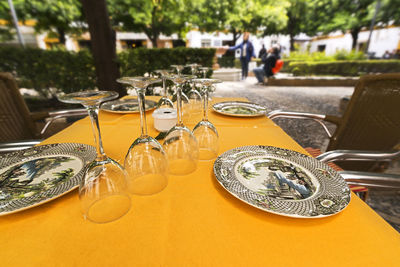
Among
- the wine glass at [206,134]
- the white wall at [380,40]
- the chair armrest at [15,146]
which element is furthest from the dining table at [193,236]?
the white wall at [380,40]

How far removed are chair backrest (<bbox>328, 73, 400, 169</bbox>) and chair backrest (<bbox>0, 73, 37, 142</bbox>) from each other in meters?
2.56

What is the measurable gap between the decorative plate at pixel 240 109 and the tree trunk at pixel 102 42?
2925 millimetres

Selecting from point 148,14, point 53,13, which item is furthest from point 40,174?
point 53,13

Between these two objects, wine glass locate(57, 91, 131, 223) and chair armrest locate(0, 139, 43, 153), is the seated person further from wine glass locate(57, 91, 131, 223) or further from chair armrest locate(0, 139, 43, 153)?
wine glass locate(57, 91, 131, 223)

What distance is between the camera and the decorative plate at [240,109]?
148 cm

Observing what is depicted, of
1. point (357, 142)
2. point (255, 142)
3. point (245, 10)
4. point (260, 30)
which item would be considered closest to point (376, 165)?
point (357, 142)

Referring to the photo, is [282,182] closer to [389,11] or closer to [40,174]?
[40,174]

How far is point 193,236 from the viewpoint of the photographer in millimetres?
516

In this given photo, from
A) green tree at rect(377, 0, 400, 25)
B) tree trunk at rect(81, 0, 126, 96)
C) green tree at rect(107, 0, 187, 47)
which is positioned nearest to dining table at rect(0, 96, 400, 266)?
tree trunk at rect(81, 0, 126, 96)

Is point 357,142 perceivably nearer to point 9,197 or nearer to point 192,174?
point 192,174

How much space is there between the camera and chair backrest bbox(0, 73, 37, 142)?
171 cm

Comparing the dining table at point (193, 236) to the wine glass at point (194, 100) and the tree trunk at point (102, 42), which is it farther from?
the tree trunk at point (102, 42)

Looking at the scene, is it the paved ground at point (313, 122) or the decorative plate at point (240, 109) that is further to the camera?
the paved ground at point (313, 122)

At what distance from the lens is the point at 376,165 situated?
1.56 metres
